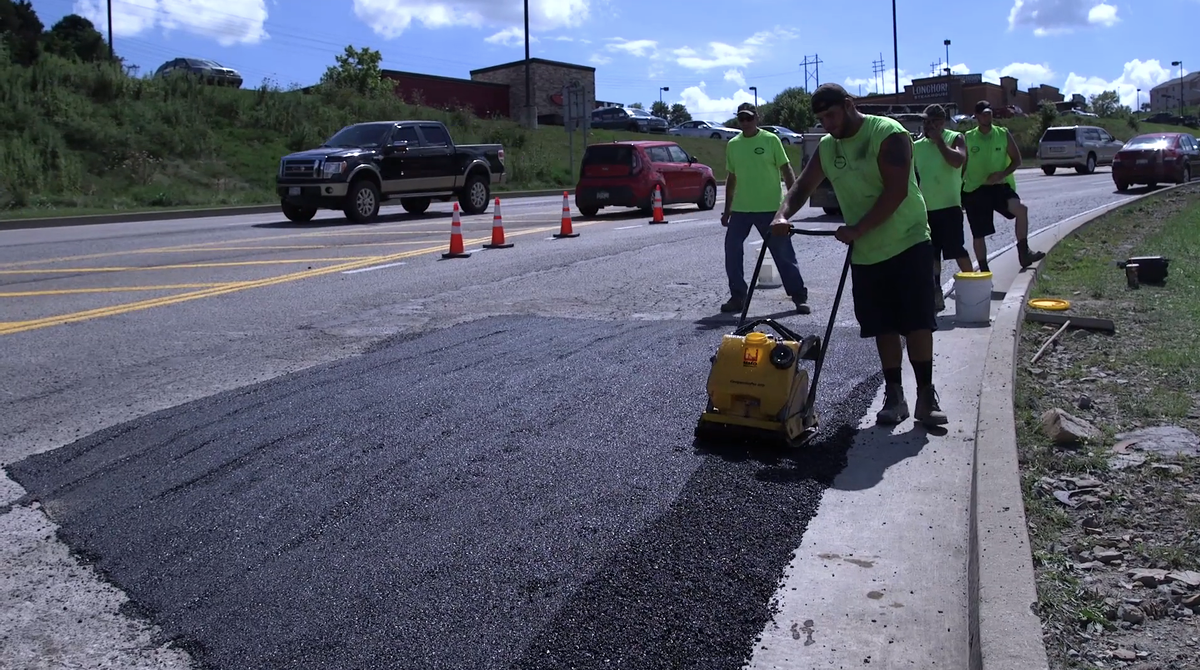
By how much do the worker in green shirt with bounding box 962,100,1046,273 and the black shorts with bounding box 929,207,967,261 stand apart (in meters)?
1.34

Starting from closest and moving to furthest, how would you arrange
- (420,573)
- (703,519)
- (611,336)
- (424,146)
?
(420,573) < (703,519) < (611,336) < (424,146)

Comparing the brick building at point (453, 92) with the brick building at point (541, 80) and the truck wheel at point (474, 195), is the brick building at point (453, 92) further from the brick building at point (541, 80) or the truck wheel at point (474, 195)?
the truck wheel at point (474, 195)

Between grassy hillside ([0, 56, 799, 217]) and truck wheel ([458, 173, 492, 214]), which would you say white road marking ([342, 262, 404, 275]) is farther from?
grassy hillside ([0, 56, 799, 217])

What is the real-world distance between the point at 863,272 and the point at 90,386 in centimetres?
486

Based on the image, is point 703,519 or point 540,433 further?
point 540,433

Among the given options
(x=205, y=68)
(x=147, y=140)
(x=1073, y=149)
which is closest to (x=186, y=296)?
(x=147, y=140)

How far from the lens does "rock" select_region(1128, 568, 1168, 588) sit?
12.6 feet

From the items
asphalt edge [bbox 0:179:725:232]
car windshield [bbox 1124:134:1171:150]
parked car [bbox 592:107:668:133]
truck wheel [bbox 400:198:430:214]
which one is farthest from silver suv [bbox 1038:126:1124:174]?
parked car [bbox 592:107:668:133]

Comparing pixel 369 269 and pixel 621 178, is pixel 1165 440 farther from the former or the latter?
pixel 621 178

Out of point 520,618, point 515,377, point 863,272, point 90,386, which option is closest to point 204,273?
point 90,386

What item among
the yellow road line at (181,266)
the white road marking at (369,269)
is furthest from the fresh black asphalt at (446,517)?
the yellow road line at (181,266)

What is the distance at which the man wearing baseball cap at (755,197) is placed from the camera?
9.48 m

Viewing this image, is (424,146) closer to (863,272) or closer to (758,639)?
(863,272)

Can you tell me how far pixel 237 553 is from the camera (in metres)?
4.25
